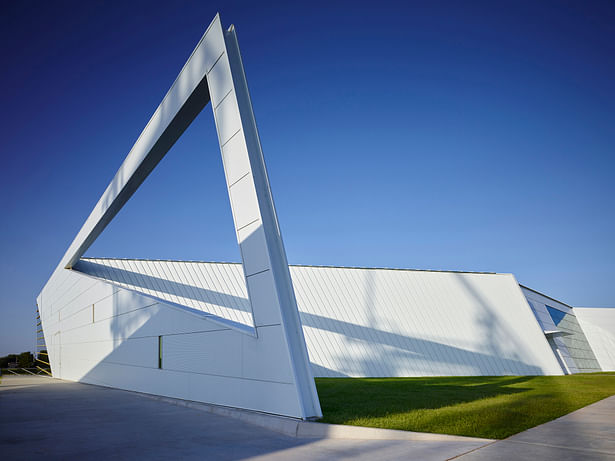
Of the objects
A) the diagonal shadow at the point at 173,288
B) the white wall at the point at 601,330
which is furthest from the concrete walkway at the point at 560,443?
the white wall at the point at 601,330

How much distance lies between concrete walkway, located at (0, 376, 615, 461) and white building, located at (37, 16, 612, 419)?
107 centimetres

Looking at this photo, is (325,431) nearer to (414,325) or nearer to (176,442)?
(176,442)

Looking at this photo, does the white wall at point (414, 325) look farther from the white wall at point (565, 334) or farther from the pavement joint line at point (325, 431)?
the pavement joint line at point (325, 431)

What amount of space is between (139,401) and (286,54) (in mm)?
14279

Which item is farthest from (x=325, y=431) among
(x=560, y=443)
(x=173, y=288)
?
(x=173, y=288)

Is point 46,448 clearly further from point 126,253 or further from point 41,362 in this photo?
point 41,362

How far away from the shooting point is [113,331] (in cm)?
1511

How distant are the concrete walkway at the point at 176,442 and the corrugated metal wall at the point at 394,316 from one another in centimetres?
1549

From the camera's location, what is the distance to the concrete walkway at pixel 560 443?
3906 millimetres

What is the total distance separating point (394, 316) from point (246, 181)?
18519 mm

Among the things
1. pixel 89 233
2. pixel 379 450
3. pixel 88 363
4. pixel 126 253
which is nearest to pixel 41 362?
pixel 126 253

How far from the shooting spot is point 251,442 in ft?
17.8

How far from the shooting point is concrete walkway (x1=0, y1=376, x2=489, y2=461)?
15.0ft

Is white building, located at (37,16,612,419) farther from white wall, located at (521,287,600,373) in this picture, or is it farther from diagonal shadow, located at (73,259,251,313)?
white wall, located at (521,287,600,373)
